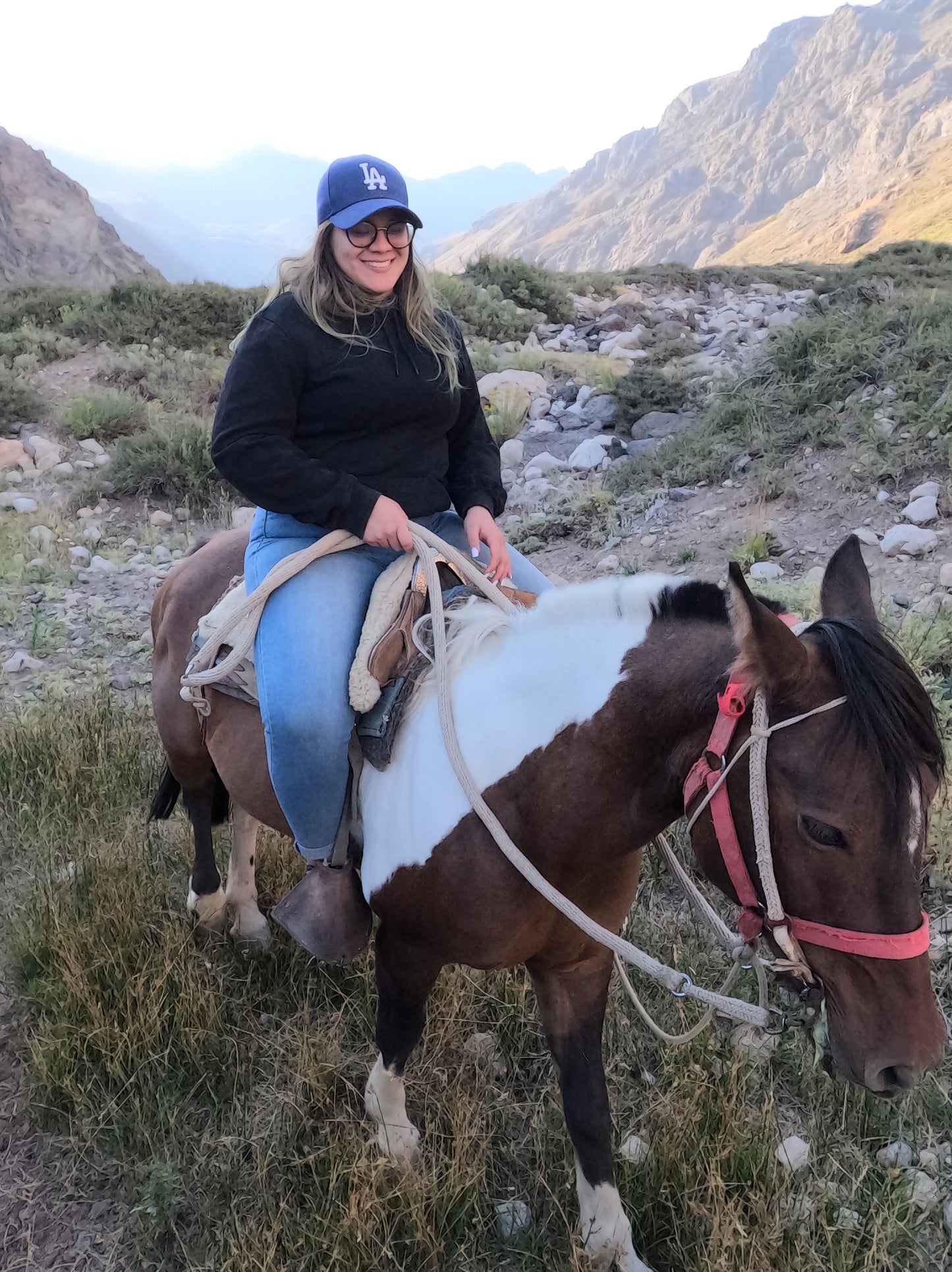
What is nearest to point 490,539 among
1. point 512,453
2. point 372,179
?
point 372,179

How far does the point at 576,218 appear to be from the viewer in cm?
10081

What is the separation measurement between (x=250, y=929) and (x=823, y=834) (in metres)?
2.41

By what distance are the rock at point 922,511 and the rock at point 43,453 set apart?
787 cm

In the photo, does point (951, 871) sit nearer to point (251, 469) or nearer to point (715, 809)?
point (715, 809)

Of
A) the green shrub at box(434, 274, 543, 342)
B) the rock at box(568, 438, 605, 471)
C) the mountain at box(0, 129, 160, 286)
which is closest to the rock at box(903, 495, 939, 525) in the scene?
the rock at box(568, 438, 605, 471)

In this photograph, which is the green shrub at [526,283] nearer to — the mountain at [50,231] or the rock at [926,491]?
the rock at [926,491]

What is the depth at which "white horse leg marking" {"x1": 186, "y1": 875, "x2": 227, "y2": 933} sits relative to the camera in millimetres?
3053

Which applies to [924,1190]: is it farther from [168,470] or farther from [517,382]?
[517,382]

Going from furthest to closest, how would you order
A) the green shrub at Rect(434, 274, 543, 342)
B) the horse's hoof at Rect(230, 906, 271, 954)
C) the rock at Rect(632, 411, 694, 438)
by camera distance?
1. the green shrub at Rect(434, 274, 543, 342)
2. the rock at Rect(632, 411, 694, 438)
3. the horse's hoof at Rect(230, 906, 271, 954)

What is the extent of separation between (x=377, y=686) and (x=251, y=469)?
2.02ft

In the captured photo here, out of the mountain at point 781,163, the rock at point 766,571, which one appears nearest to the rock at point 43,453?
the rock at point 766,571

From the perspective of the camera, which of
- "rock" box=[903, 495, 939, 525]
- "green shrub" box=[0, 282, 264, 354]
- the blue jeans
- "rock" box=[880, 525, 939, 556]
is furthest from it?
"green shrub" box=[0, 282, 264, 354]

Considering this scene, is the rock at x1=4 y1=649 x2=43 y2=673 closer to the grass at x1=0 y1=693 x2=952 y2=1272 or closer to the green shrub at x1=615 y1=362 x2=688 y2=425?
the grass at x1=0 y1=693 x2=952 y2=1272

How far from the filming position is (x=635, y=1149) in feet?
7.39
